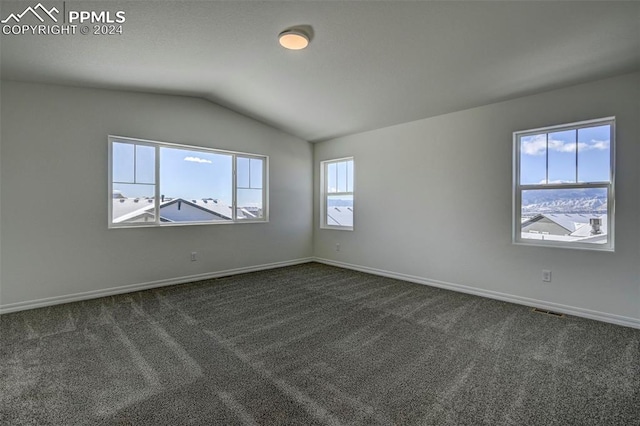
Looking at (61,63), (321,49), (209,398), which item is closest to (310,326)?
(209,398)

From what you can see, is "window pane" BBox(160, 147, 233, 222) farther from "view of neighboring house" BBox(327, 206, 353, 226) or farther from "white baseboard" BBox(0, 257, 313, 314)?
"view of neighboring house" BBox(327, 206, 353, 226)

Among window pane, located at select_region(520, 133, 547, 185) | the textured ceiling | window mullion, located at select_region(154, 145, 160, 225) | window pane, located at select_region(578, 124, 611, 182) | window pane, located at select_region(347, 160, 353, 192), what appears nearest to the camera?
the textured ceiling

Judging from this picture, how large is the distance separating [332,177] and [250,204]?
5.49ft

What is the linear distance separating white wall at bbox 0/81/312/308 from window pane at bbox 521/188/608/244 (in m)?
→ 4.20

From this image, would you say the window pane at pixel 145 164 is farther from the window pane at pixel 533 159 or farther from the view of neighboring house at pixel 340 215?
the window pane at pixel 533 159

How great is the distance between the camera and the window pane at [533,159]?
337 cm

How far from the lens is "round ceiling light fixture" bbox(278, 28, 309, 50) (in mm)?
2574

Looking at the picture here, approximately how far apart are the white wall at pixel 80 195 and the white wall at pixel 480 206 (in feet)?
7.94

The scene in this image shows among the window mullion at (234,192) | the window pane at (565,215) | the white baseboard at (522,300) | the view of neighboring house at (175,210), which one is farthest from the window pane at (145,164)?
the window pane at (565,215)

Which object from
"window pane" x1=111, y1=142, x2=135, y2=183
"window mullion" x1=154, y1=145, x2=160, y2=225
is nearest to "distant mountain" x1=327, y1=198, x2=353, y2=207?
"window mullion" x1=154, y1=145, x2=160, y2=225

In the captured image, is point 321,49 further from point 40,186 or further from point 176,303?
point 40,186

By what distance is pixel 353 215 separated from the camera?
5.28 m

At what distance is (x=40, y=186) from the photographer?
331 centimetres

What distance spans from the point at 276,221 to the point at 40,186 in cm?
319
